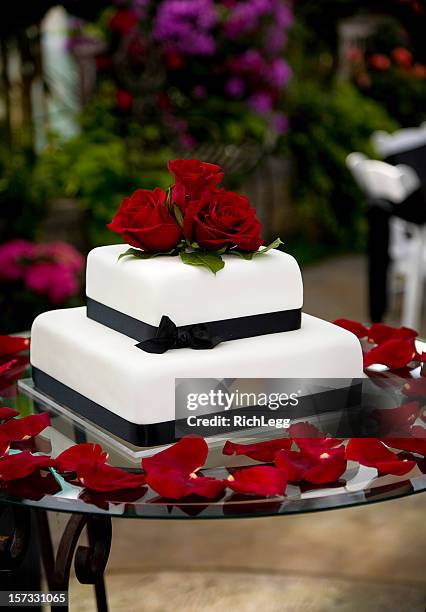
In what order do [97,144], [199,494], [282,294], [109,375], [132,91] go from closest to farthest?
[199,494] → [109,375] → [282,294] → [97,144] → [132,91]

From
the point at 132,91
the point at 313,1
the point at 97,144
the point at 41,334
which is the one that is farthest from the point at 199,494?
the point at 313,1

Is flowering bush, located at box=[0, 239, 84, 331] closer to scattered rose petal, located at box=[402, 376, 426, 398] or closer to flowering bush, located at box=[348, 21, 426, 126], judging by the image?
scattered rose petal, located at box=[402, 376, 426, 398]

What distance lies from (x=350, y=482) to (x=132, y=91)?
4.88 m

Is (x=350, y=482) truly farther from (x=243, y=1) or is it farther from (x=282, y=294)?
(x=243, y=1)

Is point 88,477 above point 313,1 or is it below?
below

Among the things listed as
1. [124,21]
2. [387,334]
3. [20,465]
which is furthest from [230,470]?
[124,21]

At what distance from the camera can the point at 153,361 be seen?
145cm

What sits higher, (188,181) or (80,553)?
(188,181)

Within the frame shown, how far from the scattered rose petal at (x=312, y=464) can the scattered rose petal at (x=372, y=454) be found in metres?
0.03


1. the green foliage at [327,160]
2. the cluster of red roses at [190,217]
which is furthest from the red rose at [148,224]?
the green foliage at [327,160]

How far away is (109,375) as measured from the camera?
148 centimetres

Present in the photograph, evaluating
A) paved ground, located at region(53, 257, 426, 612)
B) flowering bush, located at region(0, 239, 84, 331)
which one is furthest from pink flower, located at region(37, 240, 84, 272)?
paved ground, located at region(53, 257, 426, 612)

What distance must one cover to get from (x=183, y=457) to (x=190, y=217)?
0.40 meters

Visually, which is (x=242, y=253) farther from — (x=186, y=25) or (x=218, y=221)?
(x=186, y=25)
